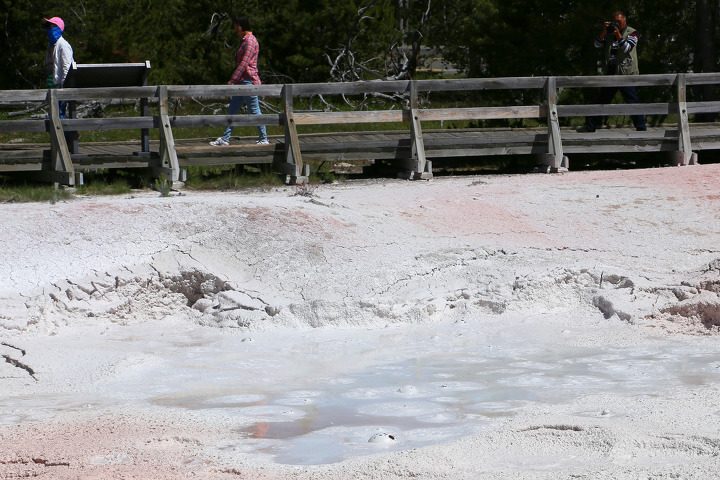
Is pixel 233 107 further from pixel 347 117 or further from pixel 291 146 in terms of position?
pixel 347 117

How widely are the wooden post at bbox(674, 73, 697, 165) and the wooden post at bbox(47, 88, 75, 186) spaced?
7.74 meters

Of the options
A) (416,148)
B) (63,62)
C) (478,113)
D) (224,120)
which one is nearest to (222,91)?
(224,120)

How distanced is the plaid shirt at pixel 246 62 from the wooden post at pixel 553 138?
3761 millimetres

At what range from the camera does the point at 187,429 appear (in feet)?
17.3

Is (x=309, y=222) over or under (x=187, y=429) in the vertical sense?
over

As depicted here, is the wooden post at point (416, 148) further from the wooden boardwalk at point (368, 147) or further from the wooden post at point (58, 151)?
the wooden post at point (58, 151)

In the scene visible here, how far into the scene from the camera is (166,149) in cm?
1177

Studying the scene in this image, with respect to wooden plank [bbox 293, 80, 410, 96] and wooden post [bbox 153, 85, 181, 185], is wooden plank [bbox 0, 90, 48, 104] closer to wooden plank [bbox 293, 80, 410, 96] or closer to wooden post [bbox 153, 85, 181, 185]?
wooden post [bbox 153, 85, 181, 185]

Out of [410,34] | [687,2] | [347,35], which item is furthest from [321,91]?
[410,34]

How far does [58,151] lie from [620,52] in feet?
24.9

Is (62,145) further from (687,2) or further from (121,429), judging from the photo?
(687,2)

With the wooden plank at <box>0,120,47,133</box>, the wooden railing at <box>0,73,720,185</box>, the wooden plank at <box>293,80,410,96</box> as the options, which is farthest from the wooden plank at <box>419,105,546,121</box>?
the wooden plank at <box>0,120,47,133</box>

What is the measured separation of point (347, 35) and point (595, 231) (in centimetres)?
1422

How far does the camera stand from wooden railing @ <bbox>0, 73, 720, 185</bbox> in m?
11.4
